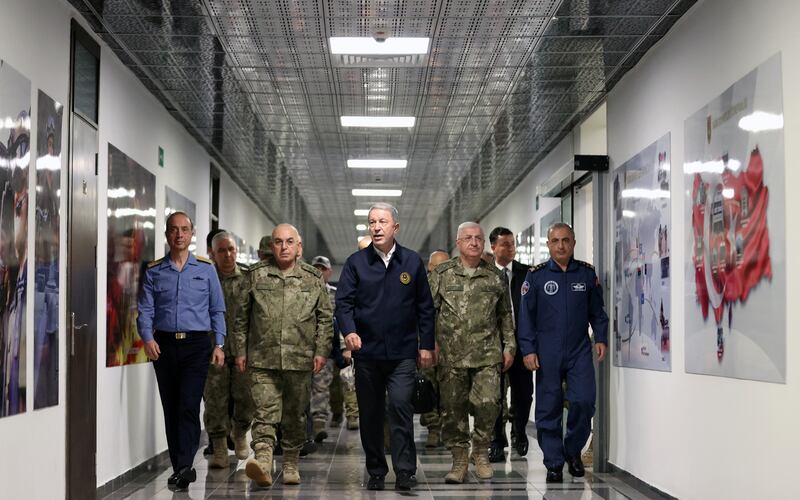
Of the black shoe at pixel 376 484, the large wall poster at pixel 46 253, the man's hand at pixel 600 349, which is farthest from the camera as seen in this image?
the man's hand at pixel 600 349

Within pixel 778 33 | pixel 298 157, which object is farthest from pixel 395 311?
pixel 298 157

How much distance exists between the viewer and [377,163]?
13164 mm

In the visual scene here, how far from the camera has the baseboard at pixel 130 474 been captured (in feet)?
22.7

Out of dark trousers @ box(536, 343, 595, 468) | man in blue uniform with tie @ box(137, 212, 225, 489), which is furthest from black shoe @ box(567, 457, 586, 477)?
man in blue uniform with tie @ box(137, 212, 225, 489)

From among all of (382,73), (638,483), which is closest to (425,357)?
(638,483)

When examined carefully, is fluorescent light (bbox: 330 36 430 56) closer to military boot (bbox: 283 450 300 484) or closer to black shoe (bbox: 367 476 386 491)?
military boot (bbox: 283 450 300 484)

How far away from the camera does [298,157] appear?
12695 millimetres

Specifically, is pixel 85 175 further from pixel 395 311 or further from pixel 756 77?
pixel 756 77

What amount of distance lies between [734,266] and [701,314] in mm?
683

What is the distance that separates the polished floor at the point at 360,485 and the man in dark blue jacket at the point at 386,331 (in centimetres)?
30

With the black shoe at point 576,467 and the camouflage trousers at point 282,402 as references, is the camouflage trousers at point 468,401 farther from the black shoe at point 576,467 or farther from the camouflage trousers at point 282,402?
the camouflage trousers at point 282,402

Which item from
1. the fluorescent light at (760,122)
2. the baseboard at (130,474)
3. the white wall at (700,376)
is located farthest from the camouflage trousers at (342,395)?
the fluorescent light at (760,122)

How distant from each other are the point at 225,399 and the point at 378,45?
300 cm

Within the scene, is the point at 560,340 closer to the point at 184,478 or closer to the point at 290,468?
the point at 290,468
